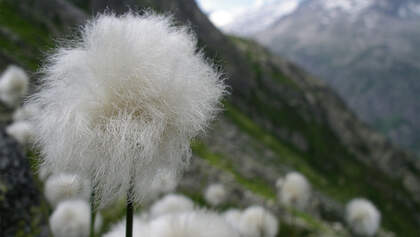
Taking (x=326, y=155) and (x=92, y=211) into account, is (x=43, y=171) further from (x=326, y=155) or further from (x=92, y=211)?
(x=326, y=155)

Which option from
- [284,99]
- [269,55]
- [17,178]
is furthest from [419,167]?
[17,178]

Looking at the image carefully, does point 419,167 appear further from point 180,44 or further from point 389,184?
point 180,44

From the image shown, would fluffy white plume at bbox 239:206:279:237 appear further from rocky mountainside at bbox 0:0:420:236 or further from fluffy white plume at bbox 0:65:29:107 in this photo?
rocky mountainside at bbox 0:0:420:236

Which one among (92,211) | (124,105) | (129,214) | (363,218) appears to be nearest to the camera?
(129,214)

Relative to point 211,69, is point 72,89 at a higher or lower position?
lower

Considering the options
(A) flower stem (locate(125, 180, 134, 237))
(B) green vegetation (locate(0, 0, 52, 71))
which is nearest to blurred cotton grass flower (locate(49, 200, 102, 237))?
(A) flower stem (locate(125, 180, 134, 237))

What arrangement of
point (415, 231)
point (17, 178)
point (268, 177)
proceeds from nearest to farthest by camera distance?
1. point (17, 178)
2. point (268, 177)
3. point (415, 231)

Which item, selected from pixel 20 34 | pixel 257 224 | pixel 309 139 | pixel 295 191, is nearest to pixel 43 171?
pixel 257 224
